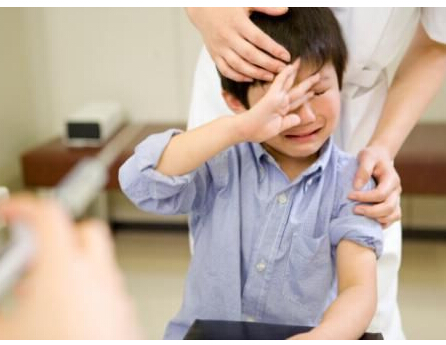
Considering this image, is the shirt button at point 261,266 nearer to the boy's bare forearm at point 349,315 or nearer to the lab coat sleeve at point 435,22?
the boy's bare forearm at point 349,315

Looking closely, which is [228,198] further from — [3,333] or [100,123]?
[100,123]

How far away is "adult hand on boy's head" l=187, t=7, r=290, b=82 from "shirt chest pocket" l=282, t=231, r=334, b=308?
9.9 inches

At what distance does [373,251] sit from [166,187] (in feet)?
1.00

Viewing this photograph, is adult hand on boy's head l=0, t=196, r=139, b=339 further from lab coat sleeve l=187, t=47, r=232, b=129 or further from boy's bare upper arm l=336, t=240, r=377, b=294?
lab coat sleeve l=187, t=47, r=232, b=129

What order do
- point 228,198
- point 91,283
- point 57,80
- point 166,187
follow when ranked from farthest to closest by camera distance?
1. point 57,80
2. point 228,198
3. point 166,187
4. point 91,283

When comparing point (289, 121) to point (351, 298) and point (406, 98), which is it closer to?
point (351, 298)

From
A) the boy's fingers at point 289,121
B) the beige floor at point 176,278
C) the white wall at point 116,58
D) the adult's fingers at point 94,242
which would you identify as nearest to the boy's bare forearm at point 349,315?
the boy's fingers at point 289,121

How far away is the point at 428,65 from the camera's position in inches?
44.2

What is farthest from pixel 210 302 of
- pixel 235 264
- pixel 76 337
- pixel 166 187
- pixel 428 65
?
pixel 76 337

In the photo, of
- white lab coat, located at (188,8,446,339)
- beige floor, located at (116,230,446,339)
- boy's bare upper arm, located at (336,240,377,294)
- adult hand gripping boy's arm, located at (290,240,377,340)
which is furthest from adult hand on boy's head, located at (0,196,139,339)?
beige floor, located at (116,230,446,339)

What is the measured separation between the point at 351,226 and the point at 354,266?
61mm

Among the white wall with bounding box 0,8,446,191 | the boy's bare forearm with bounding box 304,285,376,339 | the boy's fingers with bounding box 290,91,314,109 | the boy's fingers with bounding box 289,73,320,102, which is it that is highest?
the boy's fingers with bounding box 289,73,320,102

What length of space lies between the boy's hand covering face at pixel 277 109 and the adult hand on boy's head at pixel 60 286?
55 cm

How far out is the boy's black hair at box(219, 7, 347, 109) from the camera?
2.91ft
